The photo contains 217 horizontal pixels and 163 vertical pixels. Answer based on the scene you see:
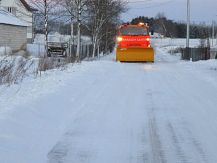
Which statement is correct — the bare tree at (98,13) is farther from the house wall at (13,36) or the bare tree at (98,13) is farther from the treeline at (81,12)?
the house wall at (13,36)

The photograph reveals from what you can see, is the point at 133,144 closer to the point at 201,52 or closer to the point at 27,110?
the point at 27,110

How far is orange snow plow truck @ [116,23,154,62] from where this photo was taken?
1254 inches

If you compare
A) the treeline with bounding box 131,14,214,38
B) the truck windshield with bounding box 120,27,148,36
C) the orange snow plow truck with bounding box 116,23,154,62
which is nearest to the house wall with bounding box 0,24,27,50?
the truck windshield with bounding box 120,27,148,36

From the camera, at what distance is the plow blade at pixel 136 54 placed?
31.8 meters

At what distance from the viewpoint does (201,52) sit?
39.8 meters

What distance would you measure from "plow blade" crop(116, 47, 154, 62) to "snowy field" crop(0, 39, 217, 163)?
16305 millimetres

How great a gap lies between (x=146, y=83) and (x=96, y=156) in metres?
10.5

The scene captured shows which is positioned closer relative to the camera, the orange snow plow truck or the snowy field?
the snowy field

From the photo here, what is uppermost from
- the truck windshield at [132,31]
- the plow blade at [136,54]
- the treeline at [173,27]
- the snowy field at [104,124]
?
the treeline at [173,27]

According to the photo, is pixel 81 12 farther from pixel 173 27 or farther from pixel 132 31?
pixel 173 27

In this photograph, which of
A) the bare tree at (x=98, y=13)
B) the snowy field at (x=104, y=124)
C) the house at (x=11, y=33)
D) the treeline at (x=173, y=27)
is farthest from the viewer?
the treeline at (x=173, y=27)

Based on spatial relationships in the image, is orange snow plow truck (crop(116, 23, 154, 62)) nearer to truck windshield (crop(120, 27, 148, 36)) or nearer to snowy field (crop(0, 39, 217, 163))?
truck windshield (crop(120, 27, 148, 36))

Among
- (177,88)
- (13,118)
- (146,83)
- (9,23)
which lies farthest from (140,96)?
(9,23)

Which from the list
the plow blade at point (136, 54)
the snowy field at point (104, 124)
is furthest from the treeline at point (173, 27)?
the snowy field at point (104, 124)
